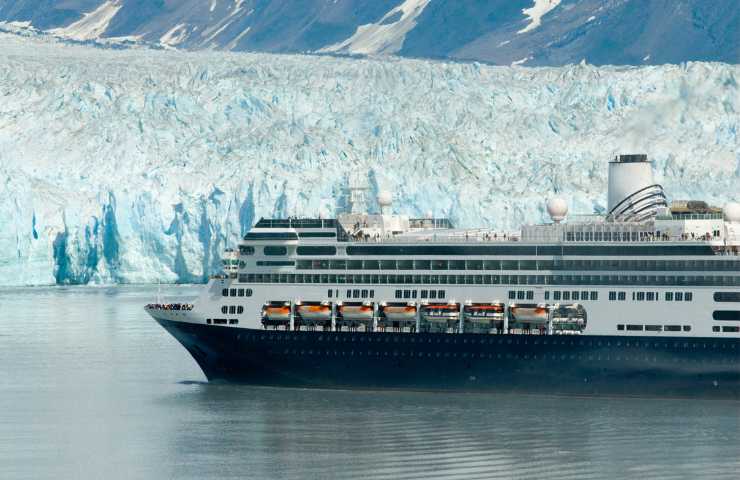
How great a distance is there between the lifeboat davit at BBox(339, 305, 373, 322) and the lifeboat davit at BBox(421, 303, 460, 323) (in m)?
1.27

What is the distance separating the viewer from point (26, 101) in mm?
68562

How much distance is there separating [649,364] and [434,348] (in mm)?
4864

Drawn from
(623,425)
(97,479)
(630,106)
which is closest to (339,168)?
(630,106)

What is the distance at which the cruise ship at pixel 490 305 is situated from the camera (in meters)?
33.3

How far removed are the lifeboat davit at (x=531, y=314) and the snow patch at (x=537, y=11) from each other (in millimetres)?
87933

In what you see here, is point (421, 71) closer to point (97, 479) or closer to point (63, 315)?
point (63, 315)

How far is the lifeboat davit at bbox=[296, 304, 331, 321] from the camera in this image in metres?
35.6

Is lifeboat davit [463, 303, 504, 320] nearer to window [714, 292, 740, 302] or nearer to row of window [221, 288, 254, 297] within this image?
window [714, 292, 740, 302]

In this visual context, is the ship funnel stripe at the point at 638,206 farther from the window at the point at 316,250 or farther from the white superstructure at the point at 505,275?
the window at the point at 316,250

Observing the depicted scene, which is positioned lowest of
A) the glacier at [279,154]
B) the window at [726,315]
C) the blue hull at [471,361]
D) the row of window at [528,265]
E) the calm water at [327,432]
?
the calm water at [327,432]

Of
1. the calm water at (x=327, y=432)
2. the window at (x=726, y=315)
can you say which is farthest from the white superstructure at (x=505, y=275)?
the calm water at (x=327, y=432)

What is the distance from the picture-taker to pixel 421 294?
3538 cm

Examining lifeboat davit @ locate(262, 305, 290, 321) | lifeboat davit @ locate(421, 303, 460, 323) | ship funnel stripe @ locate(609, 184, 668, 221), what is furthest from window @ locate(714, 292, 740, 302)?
lifeboat davit @ locate(262, 305, 290, 321)

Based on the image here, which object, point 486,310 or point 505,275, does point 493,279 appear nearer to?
point 505,275
